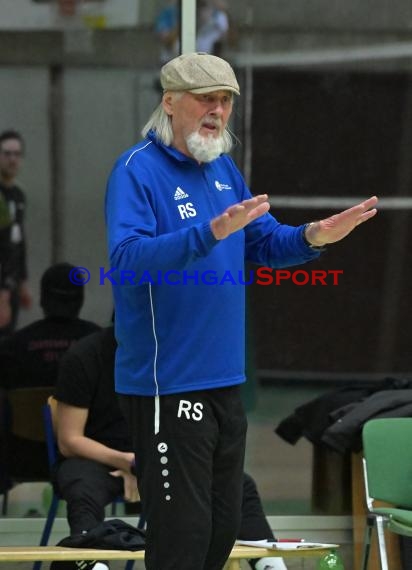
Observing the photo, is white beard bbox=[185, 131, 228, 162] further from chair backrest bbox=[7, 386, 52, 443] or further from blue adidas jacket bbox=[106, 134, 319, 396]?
chair backrest bbox=[7, 386, 52, 443]

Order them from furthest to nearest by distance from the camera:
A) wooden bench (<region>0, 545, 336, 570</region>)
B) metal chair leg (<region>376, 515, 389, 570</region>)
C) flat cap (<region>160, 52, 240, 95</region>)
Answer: metal chair leg (<region>376, 515, 389, 570</region>) < wooden bench (<region>0, 545, 336, 570</region>) < flat cap (<region>160, 52, 240, 95</region>)

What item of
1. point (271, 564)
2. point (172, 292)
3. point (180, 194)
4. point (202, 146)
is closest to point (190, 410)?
point (172, 292)

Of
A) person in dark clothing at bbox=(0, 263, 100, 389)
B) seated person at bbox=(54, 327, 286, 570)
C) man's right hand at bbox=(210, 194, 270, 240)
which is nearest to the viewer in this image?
man's right hand at bbox=(210, 194, 270, 240)

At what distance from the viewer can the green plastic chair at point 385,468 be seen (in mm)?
5102

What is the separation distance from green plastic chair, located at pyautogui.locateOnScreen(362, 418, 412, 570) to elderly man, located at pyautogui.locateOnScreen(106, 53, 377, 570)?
140 centimetres

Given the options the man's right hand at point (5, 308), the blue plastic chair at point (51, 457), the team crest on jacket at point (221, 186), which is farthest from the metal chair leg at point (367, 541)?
the man's right hand at point (5, 308)

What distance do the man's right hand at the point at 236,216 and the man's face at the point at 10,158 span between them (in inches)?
112

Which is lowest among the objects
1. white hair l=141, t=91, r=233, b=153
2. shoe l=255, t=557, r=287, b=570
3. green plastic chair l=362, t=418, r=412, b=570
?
shoe l=255, t=557, r=287, b=570

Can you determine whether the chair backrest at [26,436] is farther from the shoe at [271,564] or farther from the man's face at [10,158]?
the shoe at [271,564]

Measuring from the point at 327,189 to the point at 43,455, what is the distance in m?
1.93

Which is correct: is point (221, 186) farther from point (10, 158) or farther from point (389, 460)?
point (10, 158)

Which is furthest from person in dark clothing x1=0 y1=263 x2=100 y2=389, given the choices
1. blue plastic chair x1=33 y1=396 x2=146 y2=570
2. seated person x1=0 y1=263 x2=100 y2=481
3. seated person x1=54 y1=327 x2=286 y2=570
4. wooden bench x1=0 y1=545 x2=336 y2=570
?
wooden bench x1=0 y1=545 x2=336 y2=570

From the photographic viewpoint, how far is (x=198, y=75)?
3.73 m

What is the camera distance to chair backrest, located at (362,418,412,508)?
16.8 feet
